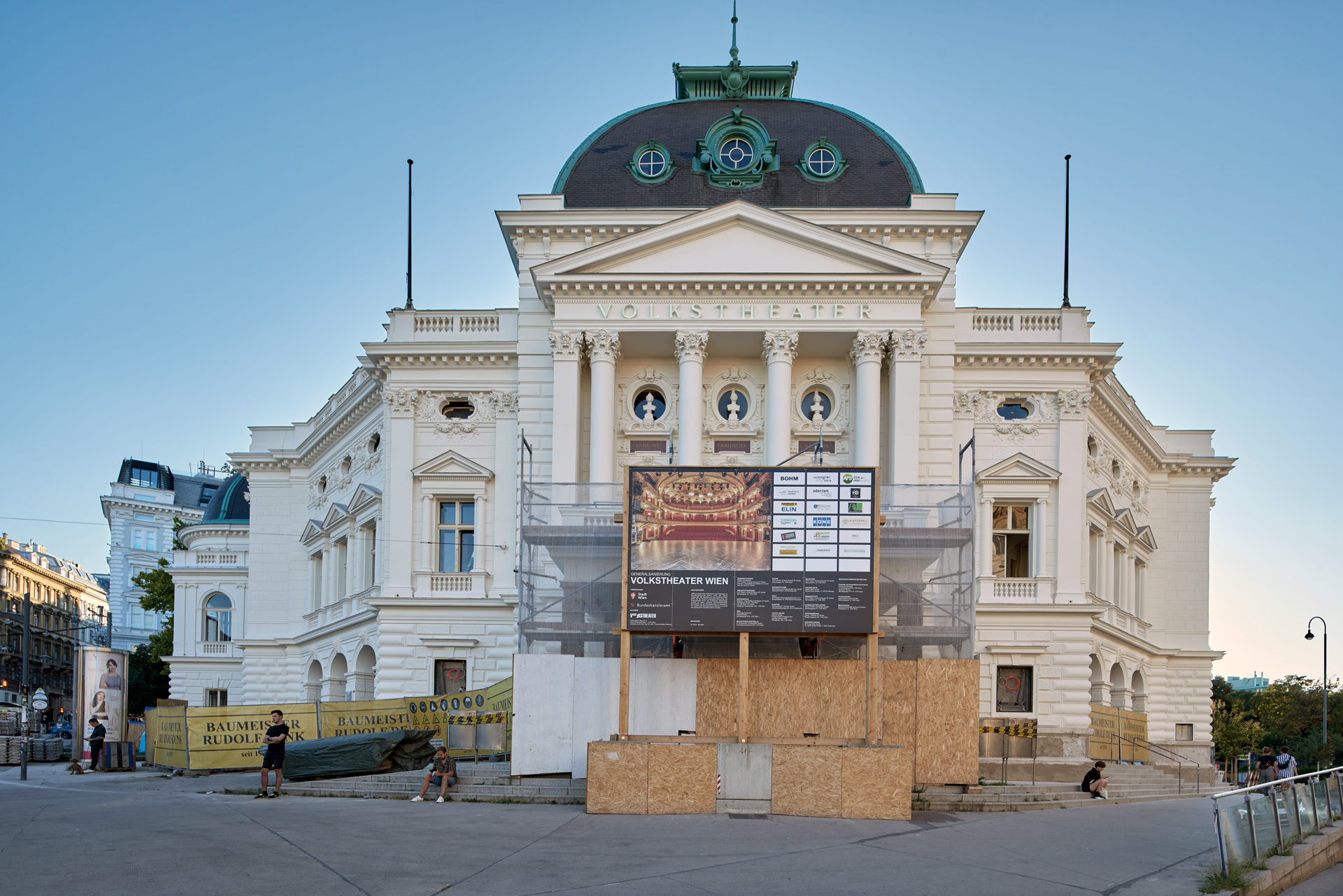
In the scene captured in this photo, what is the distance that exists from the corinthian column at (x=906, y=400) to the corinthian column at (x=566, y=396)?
29.9ft

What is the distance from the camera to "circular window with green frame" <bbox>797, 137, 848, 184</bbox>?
42.0m

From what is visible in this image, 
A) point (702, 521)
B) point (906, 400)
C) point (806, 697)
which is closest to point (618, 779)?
point (806, 697)

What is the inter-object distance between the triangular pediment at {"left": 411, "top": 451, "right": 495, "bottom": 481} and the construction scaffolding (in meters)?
8.43

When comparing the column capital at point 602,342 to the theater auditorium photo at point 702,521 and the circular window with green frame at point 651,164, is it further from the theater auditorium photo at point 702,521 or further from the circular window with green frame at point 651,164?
the theater auditorium photo at point 702,521

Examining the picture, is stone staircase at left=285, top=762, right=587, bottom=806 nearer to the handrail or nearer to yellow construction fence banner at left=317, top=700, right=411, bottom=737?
yellow construction fence banner at left=317, top=700, right=411, bottom=737

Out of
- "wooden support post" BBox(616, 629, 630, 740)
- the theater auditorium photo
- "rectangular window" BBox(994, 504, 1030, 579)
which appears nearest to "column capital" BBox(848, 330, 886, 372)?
"rectangular window" BBox(994, 504, 1030, 579)

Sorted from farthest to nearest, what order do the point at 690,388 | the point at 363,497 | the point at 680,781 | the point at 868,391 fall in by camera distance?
the point at 363,497
the point at 690,388
the point at 868,391
the point at 680,781

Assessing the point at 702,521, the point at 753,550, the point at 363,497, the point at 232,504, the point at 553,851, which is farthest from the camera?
the point at 232,504

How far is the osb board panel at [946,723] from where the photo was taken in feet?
89.0

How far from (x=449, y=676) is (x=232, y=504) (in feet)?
91.7

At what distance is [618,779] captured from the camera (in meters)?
24.6

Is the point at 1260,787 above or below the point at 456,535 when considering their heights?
below

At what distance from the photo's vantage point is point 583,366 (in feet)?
132

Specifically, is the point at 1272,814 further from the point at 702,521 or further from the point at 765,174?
the point at 765,174
